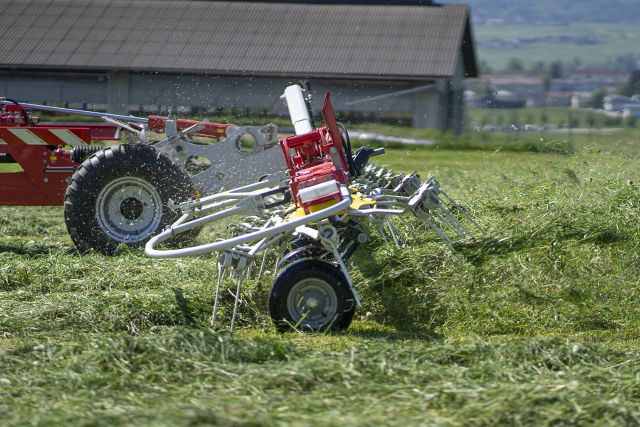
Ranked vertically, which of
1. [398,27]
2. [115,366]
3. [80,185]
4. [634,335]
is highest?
[398,27]

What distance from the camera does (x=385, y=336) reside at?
7469 mm

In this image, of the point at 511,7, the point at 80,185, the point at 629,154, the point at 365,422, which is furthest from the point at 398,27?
the point at 511,7

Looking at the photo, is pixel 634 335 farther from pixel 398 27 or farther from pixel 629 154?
pixel 398 27

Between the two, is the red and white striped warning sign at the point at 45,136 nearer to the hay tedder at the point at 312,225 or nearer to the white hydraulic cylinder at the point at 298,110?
the white hydraulic cylinder at the point at 298,110

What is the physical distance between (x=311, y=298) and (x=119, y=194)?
12.2ft

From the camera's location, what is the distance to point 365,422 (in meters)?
5.00

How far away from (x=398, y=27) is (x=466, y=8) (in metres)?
2.52

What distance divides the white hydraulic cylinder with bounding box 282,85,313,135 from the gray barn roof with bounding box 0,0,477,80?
17999 millimetres

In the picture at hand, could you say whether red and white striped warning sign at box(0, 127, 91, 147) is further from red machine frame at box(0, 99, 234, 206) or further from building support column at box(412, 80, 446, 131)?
building support column at box(412, 80, 446, 131)

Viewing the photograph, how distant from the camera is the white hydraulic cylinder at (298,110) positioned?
30.8 ft

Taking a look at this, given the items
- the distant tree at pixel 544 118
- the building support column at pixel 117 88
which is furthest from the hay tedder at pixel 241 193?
the building support column at pixel 117 88

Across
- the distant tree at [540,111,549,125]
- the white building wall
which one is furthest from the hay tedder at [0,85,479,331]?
the white building wall

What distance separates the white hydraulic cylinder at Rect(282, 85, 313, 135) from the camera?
9375 millimetres

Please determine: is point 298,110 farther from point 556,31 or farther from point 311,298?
point 556,31
